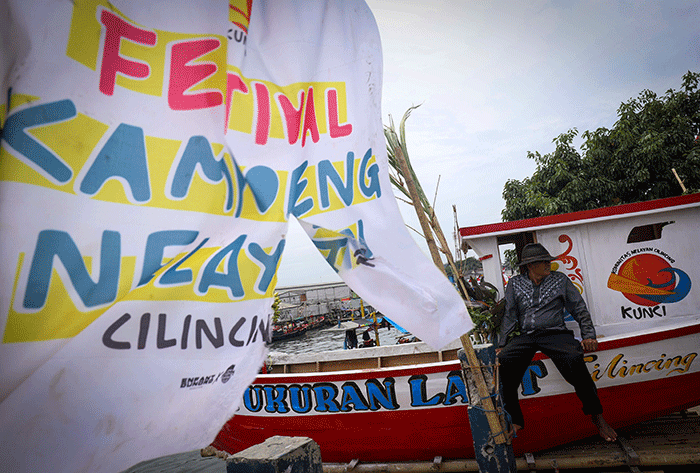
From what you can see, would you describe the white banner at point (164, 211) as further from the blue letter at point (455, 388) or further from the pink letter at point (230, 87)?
the blue letter at point (455, 388)

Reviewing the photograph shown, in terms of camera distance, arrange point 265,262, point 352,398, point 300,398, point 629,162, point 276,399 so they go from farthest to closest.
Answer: point 629,162 < point 276,399 < point 300,398 < point 352,398 < point 265,262

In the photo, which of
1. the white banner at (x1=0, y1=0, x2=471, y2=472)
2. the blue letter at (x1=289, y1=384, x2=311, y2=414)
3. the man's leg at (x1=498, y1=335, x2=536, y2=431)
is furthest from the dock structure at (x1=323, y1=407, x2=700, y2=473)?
the white banner at (x1=0, y1=0, x2=471, y2=472)

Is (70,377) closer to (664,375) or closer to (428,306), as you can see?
(428,306)

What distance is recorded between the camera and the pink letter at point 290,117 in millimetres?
1914

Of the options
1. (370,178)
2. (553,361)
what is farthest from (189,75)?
(553,361)

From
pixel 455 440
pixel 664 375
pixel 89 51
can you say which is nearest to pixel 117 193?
pixel 89 51

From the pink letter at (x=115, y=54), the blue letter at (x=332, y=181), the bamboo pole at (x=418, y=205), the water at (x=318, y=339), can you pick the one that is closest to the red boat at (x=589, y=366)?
the bamboo pole at (x=418, y=205)

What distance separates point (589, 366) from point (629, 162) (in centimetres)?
1337

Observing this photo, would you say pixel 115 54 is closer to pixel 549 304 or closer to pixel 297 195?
pixel 297 195

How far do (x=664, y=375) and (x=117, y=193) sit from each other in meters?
6.45

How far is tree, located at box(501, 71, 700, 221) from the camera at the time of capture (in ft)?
45.9

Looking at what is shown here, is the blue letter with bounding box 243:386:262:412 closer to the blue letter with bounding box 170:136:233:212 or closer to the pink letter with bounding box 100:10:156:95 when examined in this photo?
the blue letter with bounding box 170:136:233:212

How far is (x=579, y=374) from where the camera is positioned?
445 cm

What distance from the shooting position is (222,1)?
169 cm
